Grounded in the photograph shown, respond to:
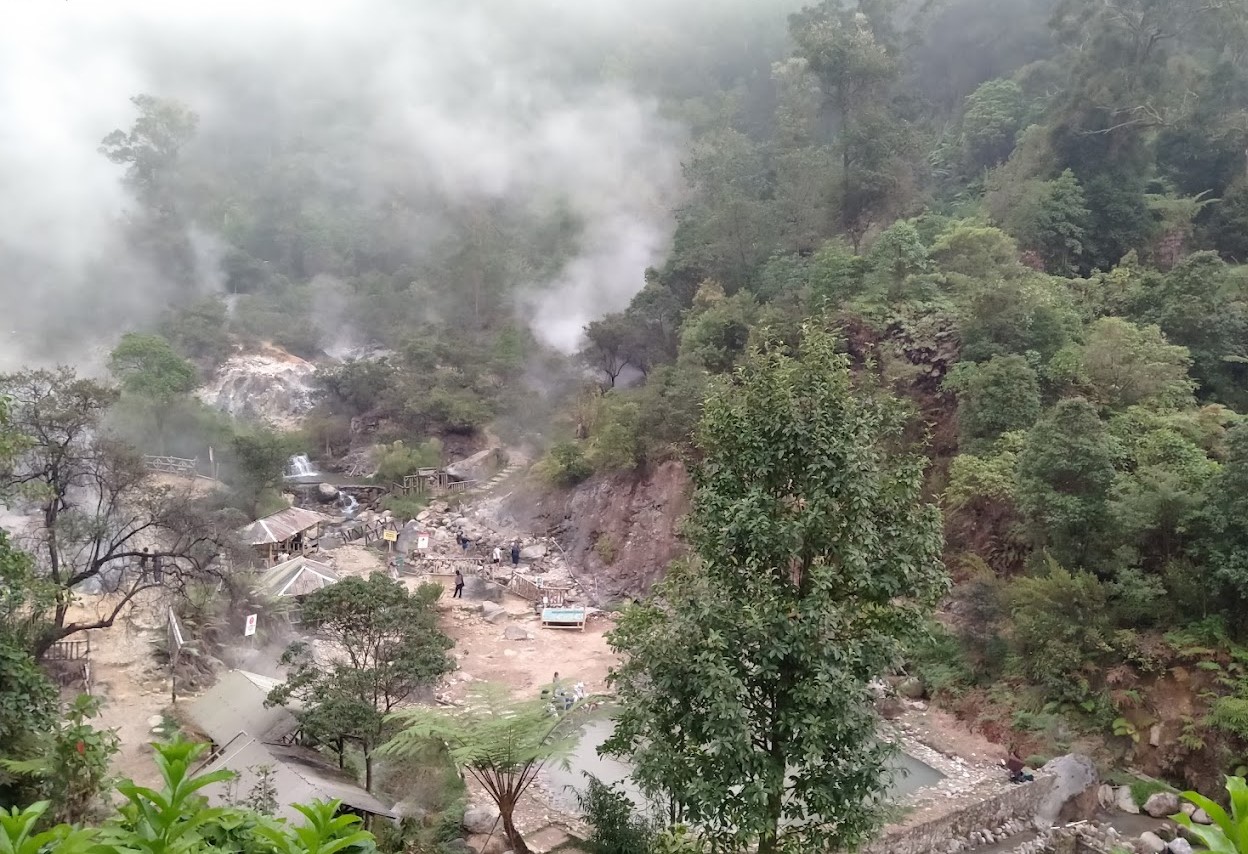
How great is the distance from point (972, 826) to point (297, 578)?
12984 millimetres

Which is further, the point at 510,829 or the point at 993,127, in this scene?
the point at 993,127

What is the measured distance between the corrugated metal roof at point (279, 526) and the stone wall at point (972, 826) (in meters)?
15.2

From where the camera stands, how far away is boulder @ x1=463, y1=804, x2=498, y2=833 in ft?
29.2

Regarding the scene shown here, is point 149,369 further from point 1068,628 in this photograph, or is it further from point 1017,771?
point 1068,628

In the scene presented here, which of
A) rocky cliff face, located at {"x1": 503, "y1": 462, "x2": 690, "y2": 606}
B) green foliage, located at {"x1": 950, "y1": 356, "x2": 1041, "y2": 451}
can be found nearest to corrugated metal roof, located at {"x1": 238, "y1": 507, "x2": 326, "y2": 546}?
rocky cliff face, located at {"x1": 503, "y1": 462, "x2": 690, "y2": 606}

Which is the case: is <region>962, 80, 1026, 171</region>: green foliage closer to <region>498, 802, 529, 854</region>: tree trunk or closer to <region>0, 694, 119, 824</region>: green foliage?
<region>498, 802, 529, 854</region>: tree trunk

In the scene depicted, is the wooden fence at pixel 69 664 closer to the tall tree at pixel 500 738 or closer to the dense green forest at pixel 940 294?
the tall tree at pixel 500 738

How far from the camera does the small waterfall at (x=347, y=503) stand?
965 inches

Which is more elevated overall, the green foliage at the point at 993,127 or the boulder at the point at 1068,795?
the green foliage at the point at 993,127

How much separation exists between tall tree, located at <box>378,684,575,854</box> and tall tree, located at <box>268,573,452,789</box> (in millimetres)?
1137

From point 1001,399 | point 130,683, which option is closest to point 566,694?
point 130,683

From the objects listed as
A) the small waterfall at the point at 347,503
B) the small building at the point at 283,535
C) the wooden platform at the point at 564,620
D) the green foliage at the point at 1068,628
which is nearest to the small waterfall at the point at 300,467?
the small waterfall at the point at 347,503

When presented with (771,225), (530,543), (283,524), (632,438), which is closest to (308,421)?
(283,524)

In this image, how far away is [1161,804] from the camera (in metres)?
9.47
